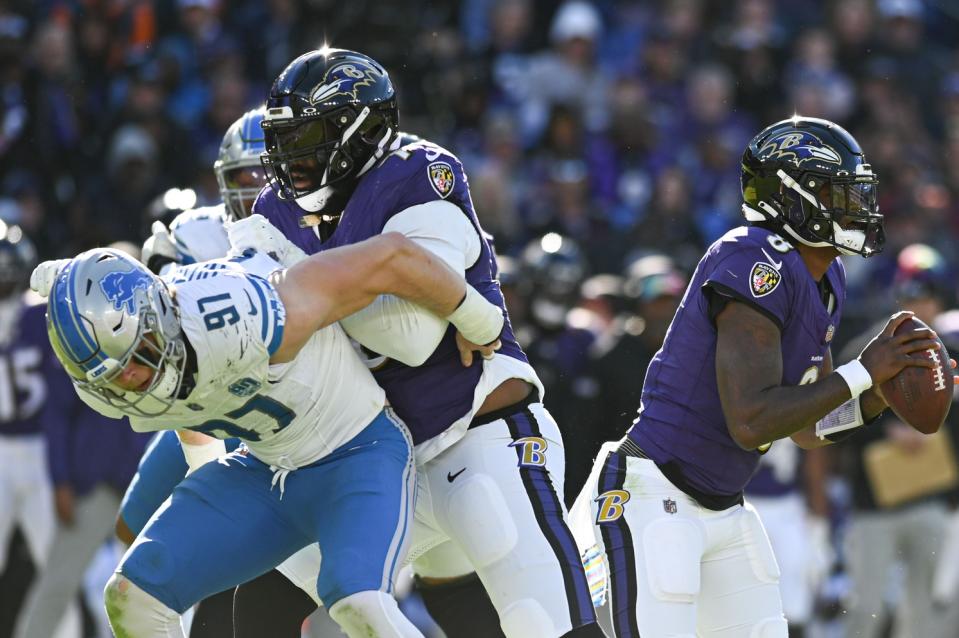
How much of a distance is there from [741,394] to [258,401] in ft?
4.32

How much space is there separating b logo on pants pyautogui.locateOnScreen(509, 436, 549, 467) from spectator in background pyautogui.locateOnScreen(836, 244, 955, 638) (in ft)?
13.7

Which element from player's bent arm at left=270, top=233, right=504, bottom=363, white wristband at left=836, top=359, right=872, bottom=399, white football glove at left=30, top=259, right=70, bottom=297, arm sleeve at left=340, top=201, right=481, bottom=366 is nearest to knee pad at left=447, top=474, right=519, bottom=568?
arm sleeve at left=340, top=201, right=481, bottom=366

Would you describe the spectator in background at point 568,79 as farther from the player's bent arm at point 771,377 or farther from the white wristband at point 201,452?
the player's bent arm at point 771,377

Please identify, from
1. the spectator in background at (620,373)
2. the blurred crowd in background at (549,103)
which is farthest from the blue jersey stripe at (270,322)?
the blurred crowd in background at (549,103)

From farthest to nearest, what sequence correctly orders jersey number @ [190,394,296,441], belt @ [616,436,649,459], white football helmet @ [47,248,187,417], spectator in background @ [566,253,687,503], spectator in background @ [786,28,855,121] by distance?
spectator in background @ [786,28,855,121]
spectator in background @ [566,253,687,503]
belt @ [616,436,649,459]
jersey number @ [190,394,296,441]
white football helmet @ [47,248,187,417]

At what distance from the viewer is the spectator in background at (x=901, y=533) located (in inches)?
332

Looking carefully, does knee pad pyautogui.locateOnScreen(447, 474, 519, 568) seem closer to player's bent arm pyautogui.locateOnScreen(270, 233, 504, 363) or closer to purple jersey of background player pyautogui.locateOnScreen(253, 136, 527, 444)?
purple jersey of background player pyautogui.locateOnScreen(253, 136, 527, 444)

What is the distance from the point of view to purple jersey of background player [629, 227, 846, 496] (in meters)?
4.50

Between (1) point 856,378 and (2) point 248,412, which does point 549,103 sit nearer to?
(1) point 856,378

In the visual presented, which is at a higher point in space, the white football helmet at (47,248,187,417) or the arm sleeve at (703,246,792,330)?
the white football helmet at (47,248,187,417)

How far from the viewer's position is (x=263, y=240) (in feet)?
14.8

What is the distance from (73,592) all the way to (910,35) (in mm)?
7598

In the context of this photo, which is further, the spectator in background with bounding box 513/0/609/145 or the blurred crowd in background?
the spectator in background with bounding box 513/0/609/145

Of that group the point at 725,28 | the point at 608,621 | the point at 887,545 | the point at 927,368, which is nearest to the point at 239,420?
the point at 608,621
